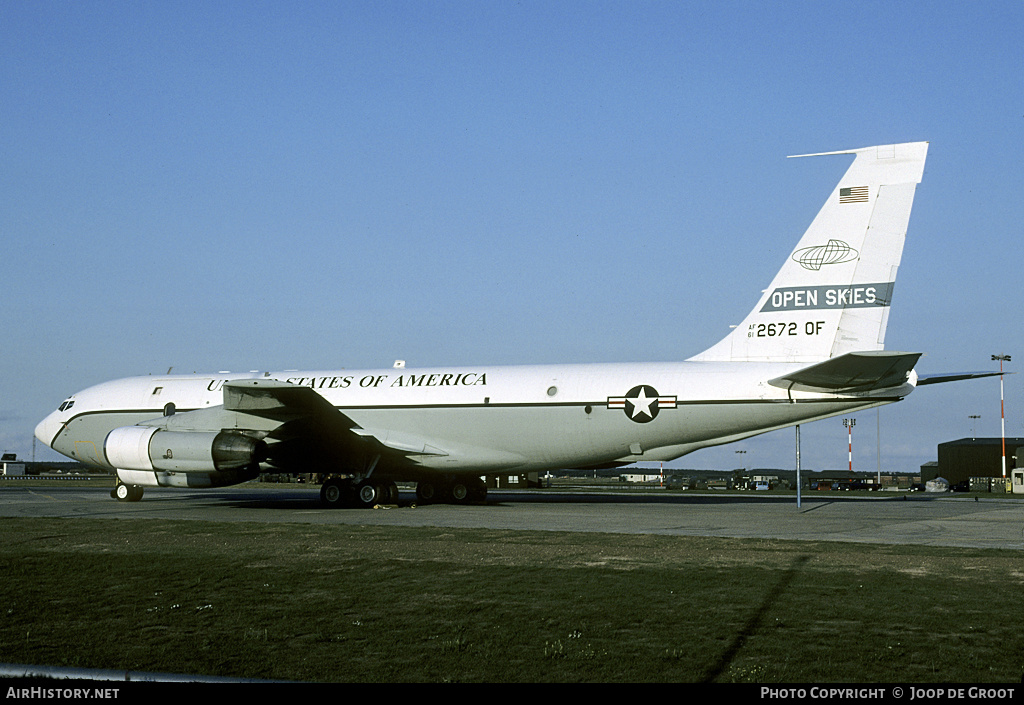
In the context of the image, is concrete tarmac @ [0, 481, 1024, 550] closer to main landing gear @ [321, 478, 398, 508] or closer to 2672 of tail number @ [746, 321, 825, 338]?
main landing gear @ [321, 478, 398, 508]

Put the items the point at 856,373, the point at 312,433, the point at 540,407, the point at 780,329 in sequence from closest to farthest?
the point at 856,373 → the point at 780,329 → the point at 540,407 → the point at 312,433

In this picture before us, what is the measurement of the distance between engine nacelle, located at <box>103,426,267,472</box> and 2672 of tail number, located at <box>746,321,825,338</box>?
12.5 meters

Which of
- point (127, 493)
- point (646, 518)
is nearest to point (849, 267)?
point (646, 518)

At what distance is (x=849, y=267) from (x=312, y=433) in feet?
45.4

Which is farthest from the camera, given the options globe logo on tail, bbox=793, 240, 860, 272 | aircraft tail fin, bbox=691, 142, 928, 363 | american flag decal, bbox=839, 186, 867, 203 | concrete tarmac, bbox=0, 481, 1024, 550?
globe logo on tail, bbox=793, 240, 860, 272

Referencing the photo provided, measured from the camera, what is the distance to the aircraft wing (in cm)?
2231

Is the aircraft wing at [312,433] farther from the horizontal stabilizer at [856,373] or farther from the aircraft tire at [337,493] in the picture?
the horizontal stabilizer at [856,373]

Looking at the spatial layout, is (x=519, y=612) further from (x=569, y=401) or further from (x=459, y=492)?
(x=459, y=492)

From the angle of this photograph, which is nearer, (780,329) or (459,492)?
(780,329)

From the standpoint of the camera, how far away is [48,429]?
2834cm

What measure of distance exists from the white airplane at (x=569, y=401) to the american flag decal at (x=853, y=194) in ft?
0.10

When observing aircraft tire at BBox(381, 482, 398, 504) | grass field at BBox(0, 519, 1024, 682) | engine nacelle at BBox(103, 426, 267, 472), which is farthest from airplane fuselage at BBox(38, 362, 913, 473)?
grass field at BBox(0, 519, 1024, 682)

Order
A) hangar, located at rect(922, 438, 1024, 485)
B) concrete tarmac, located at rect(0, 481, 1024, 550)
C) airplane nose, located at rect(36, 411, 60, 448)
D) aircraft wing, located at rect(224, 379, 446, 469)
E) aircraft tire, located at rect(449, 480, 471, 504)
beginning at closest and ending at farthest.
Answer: concrete tarmac, located at rect(0, 481, 1024, 550)
aircraft wing, located at rect(224, 379, 446, 469)
aircraft tire, located at rect(449, 480, 471, 504)
airplane nose, located at rect(36, 411, 60, 448)
hangar, located at rect(922, 438, 1024, 485)
